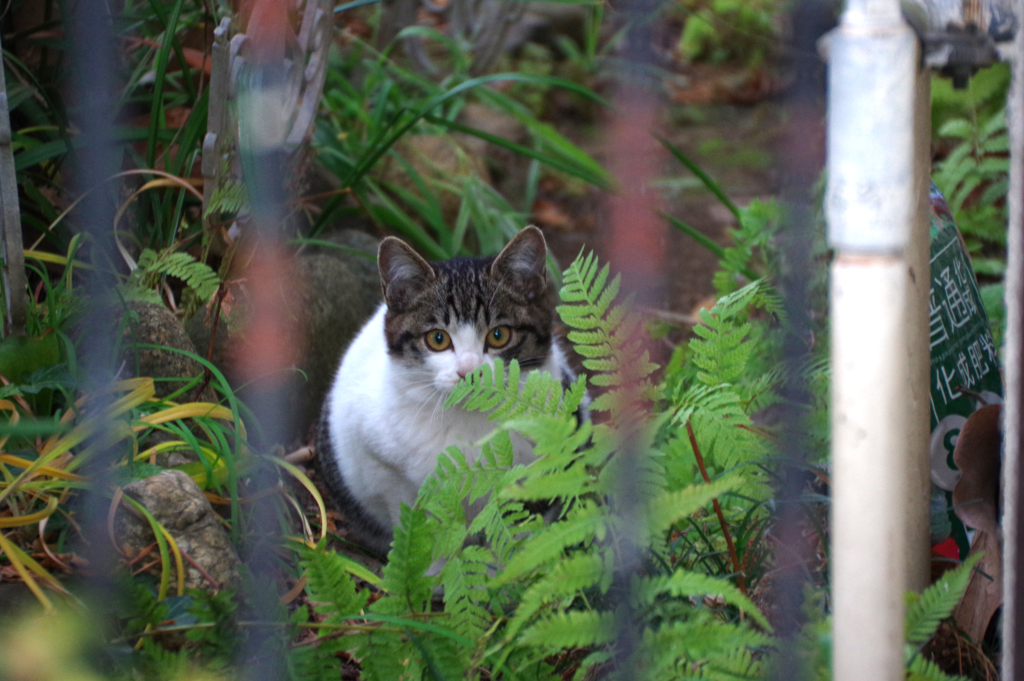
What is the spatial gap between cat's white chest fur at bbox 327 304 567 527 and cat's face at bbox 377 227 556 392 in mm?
29

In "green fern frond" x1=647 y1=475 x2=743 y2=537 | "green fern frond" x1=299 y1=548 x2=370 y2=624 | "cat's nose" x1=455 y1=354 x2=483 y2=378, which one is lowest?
"green fern frond" x1=299 y1=548 x2=370 y2=624

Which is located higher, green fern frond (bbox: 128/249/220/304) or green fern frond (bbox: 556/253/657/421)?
green fern frond (bbox: 128/249/220/304)

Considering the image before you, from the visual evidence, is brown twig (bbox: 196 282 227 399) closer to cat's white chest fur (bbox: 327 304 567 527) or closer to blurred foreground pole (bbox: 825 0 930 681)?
cat's white chest fur (bbox: 327 304 567 527)

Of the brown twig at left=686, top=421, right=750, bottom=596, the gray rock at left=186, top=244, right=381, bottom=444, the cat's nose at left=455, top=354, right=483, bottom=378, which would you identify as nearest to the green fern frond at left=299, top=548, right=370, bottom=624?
the brown twig at left=686, top=421, right=750, bottom=596

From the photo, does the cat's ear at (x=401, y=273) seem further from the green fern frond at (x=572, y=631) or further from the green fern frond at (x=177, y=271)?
the green fern frond at (x=572, y=631)

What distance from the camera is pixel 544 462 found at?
4.43 ft

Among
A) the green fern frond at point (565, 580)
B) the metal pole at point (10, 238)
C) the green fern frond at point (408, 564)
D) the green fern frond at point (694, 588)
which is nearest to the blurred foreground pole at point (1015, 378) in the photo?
the green fern frond at point (694, 588)

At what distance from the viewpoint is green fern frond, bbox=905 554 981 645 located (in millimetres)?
1278

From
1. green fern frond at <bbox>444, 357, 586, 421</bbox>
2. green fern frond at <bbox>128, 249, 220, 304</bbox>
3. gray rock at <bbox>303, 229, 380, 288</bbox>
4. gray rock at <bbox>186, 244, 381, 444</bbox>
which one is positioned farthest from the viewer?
gray rock at <bbox>303, 229, 380, 288</bbox>

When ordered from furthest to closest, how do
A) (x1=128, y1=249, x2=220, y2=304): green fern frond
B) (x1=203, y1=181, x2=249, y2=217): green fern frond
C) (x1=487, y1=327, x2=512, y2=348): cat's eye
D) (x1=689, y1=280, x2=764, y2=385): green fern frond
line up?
(x1=487, y1=327, x2=512, y2=348): cat's eye, (x1=203, y1=181, x2=249, y2=217): green fern frond, (x1=128, y1=249, x2=220, y2=304): green fern frond, (x1=689, y1=280, x2=764, y2=385): green fern frond

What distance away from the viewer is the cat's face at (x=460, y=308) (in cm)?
234

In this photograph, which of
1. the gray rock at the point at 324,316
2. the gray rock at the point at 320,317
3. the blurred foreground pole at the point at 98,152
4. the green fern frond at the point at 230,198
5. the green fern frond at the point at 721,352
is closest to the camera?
the blurred foreground pole at the point at 98,152

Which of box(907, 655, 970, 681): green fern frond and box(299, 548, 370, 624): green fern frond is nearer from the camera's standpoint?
box(907, 655, 970, 681): green fern frond

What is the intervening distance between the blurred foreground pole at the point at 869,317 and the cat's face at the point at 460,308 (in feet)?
4.31
